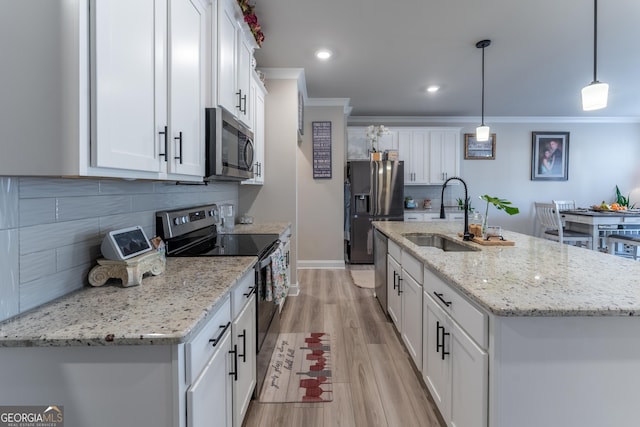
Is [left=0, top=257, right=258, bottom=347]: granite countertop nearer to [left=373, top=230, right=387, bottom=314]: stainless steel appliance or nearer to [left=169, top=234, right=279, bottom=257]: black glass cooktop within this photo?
[left=169, top=234, right=279, bottom=257]: black glass cooktop


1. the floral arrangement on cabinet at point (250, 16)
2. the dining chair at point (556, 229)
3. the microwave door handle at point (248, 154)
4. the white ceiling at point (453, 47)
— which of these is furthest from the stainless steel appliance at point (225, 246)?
the dining chair at point (556, 229)

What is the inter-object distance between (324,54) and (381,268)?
2225 mm

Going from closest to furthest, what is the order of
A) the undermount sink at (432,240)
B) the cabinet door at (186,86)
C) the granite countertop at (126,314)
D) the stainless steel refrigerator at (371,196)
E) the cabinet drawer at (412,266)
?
the granite countertop at (126,314) < the cabinet door at (186,86) < the cabinet drawer at (412,266) < the undermount sink at (432,240) < the stainless steel refrigerator at (371,196)

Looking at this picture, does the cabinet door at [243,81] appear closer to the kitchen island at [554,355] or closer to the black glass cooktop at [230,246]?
the black glass cooktop at [230,246]

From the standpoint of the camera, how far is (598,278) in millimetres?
1370

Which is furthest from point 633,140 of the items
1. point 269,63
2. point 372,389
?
point 372,389

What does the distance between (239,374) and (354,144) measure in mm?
4731

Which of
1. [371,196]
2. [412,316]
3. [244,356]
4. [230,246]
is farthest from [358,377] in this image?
[371,196]

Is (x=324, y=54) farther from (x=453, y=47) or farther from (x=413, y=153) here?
(x=413, y=153)

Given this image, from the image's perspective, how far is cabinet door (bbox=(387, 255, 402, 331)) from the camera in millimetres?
2505

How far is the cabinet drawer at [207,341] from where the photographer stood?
94cm

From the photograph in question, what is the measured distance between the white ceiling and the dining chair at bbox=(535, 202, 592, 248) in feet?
5.51

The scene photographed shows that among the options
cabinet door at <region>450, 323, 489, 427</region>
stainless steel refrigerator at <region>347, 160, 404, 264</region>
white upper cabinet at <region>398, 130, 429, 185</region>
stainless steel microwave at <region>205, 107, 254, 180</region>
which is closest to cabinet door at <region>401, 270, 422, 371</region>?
cabinet door at <region>450, 323, 489, 427</region>

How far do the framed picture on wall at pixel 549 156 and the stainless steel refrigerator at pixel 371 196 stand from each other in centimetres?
291
